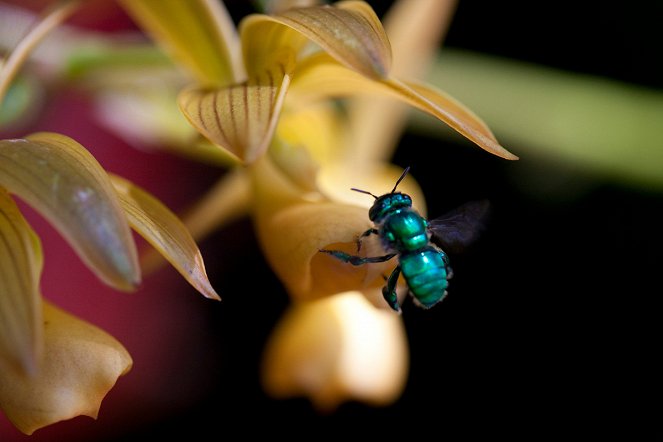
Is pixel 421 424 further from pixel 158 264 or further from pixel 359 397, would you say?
pixel 158 264

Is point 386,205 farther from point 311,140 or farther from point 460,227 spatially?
point 311,140

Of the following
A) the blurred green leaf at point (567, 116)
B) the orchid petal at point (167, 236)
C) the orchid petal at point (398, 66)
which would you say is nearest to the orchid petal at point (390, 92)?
the orchid petal at point (167, 236)

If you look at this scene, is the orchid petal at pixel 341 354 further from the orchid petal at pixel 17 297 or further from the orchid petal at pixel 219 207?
the orchid petal at pixel 17 297

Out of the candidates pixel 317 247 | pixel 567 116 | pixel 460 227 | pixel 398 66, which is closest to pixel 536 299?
pixel 567 116

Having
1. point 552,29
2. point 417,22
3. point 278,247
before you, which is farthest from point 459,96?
point 278,247

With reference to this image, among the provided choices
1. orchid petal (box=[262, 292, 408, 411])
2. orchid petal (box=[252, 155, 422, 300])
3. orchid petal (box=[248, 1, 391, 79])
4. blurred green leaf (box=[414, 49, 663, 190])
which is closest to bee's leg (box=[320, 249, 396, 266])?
orchid petal (box=[252, 155, 422, 300])
